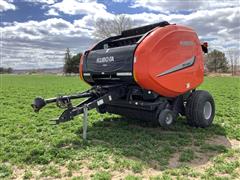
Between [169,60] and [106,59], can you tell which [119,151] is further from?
[106,59]

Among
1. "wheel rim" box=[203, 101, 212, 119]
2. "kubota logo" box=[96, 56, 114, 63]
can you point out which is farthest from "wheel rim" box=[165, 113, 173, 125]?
"kubota logo" box=[96, 56, 114, 63]

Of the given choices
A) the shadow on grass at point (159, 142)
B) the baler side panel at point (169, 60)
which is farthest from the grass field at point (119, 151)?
the baler side panel at point (169, 60)

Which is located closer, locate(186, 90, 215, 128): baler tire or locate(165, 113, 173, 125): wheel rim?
locate(165, 113, 173, 125): wheel rim

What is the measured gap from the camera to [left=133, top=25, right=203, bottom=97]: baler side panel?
243 inches

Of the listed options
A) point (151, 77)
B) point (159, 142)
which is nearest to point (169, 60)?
point (151, 77)

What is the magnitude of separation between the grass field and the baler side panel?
43.1 inches

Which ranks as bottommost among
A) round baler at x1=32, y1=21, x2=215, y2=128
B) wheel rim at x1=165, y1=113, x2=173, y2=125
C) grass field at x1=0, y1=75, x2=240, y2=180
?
grass field at x1=0, y1=75, x2=240, y2=180

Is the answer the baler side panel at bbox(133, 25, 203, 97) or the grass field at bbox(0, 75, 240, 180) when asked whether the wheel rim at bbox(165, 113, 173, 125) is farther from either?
the baler side panel at bbox(133, 25, 203, 97)

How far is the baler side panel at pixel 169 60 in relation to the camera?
243 inches

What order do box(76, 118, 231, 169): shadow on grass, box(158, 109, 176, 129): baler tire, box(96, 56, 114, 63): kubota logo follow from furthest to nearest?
box(96, 56, 114, 63): kubota logo < box(158, 109, 176, 129): baler tire < box(76, 118, 231, 169): shadow on grass

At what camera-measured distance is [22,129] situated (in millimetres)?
7602

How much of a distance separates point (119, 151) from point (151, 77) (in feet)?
5.47

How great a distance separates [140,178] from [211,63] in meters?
67.4

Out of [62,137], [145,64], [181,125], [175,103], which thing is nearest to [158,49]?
[145,64]
